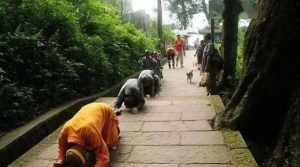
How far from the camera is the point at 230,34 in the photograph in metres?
13.8

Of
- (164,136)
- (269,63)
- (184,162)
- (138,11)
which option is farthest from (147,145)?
(138,11)

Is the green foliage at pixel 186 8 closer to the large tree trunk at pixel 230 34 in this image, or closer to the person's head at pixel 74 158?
the large tree trunk at pixel 230 34

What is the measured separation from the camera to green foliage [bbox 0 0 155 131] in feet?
25.7

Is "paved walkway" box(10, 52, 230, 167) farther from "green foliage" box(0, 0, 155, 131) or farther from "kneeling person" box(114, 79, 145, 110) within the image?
"green foliage" box(0, 0, 155, 131)

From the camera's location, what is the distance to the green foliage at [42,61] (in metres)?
7.84

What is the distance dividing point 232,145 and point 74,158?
258 centimetres

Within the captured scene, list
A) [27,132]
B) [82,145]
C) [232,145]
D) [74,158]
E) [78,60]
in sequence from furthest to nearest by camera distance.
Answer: [78,60] → [27,132] → [232,145] → [82,145] → [74,158]

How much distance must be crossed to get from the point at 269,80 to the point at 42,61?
15.8 feet

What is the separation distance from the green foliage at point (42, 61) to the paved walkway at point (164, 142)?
960 millimetres

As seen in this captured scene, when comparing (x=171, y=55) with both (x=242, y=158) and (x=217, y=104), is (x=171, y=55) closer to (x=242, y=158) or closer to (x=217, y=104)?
(x=217, y=104)

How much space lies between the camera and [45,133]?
7.77m

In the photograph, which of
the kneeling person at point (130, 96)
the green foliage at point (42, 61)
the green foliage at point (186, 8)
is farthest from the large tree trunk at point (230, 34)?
the green foliage at point (186, 8)

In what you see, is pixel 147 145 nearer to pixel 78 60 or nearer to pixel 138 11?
pixel 78 60

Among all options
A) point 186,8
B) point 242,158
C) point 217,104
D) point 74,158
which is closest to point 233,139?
point 242,158
